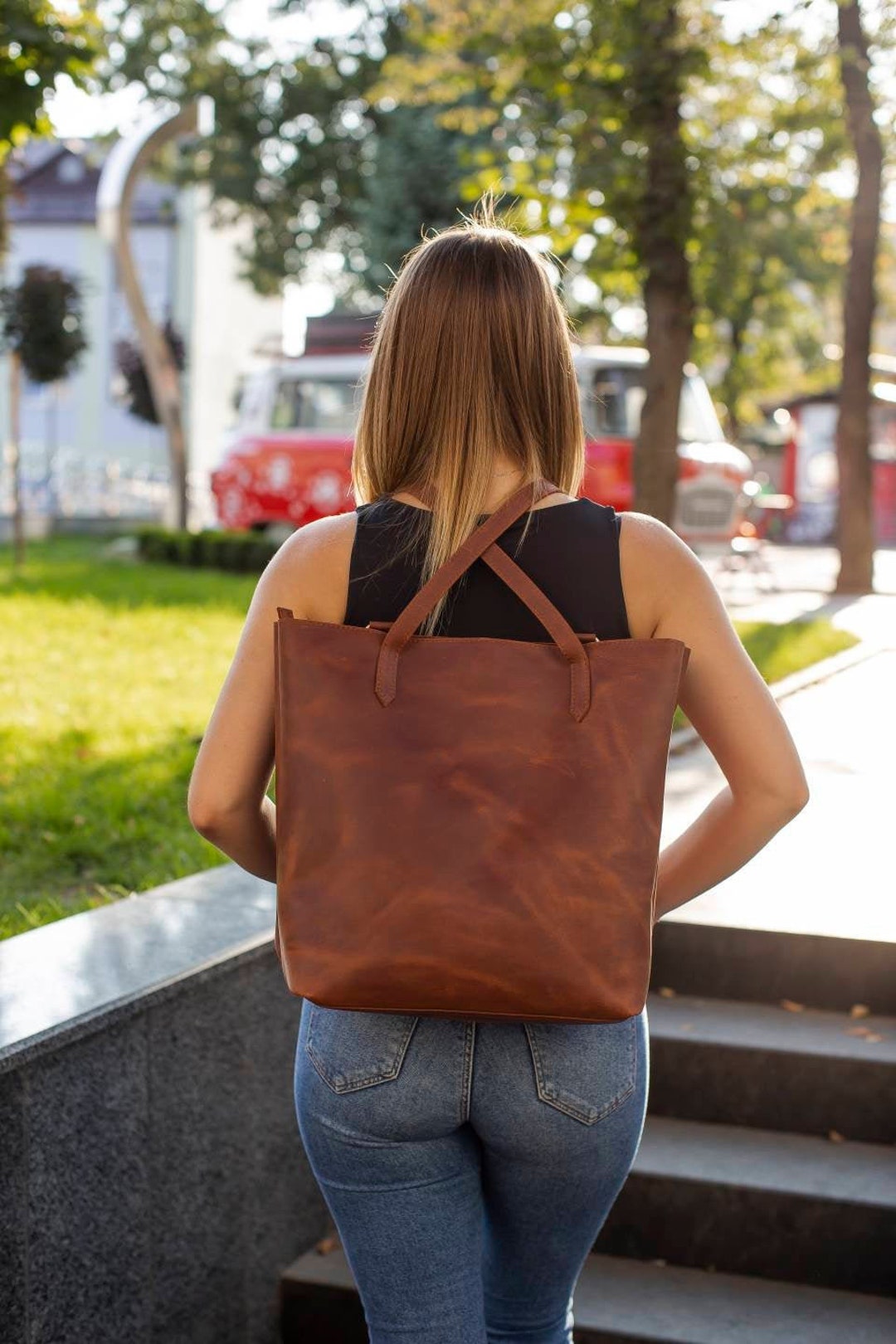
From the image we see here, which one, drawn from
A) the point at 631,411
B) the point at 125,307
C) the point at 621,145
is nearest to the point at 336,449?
the point at 631,411

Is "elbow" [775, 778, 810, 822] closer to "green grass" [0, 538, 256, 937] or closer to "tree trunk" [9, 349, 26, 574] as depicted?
"green grass" [0, 538, 256, 937]

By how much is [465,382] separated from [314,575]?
28cm

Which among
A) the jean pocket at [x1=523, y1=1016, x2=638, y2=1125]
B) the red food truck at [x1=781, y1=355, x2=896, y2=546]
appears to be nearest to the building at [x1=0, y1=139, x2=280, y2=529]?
the red food truck at [x1=781, y1=355, x2=896, y2=546]

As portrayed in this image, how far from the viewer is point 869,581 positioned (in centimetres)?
1680

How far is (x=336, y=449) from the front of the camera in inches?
831

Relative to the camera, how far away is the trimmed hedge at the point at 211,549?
18.4 meters

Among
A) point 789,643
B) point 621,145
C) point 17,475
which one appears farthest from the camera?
point 17,475

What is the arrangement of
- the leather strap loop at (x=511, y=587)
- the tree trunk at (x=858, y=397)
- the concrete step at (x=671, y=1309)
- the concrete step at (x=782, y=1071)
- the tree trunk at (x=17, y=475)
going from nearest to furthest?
1. the leather strap loop at (x=511, y=587)
2. the concrete step at (x=671, y=1309)
3. the concrete step at (x=782, y=1071)
4. the tree trunk at (x=858, y=397)
5. the tree trunk at (x=17, y=475)

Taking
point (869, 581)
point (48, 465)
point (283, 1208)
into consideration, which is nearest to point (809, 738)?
point (283, 1208)

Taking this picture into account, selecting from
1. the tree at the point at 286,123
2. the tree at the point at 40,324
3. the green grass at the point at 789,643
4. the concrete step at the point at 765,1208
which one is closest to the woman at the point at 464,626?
the concrete step at the point at 765,1208

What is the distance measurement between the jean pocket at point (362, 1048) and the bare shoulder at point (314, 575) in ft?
1.50

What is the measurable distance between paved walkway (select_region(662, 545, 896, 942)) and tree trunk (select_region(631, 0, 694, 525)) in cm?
187

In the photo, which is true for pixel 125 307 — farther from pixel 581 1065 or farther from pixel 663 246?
pixel 581 1065

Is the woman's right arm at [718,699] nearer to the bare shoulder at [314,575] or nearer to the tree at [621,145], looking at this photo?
the bare shoulder at [314,575]
